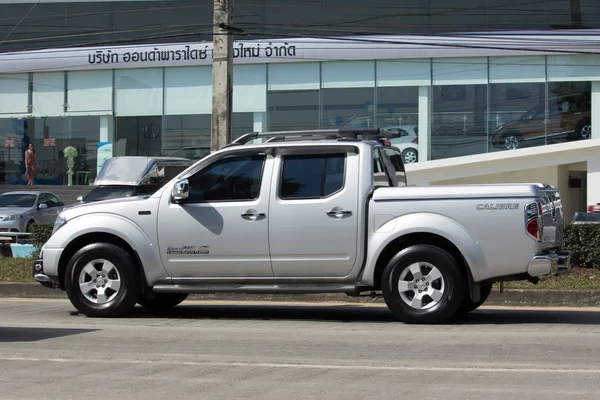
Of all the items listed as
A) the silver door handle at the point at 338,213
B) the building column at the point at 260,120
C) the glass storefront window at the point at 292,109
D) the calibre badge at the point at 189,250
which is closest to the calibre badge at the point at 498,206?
the silver door handle at the point at 338,213

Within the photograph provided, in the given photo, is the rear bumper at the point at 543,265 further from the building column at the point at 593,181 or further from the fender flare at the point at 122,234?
the building column at the point at 593,181

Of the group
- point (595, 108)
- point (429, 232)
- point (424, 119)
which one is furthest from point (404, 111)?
point (429, 232)

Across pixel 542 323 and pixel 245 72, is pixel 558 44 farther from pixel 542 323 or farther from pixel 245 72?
pixel 542 323

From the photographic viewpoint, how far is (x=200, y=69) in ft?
112

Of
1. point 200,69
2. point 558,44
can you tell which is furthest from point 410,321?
point 200,69

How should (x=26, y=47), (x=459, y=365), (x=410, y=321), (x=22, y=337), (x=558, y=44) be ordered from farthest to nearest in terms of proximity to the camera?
(x=26, y=47), (x=558, y=44), (x=410, y=321), (x=22, y=337), (x=459, y=365)

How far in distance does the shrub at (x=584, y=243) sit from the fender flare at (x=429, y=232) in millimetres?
5623

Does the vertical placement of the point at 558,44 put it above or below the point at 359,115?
above

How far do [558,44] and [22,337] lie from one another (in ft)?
83.9

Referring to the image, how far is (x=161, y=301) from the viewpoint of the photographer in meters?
11.7

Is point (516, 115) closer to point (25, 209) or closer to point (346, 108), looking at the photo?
point (346, 108)

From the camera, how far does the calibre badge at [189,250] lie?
10.3m

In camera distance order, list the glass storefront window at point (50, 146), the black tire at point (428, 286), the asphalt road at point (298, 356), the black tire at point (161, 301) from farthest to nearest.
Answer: the glass storefront window at point (50, 146), the black tire at point (161, 301), the black tire at point (428, 286), the asphalt road at point (298, 356)

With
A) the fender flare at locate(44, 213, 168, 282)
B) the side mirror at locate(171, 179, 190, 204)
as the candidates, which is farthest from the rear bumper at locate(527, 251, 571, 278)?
the fender flare at locate(44, 213, 168, 282)
